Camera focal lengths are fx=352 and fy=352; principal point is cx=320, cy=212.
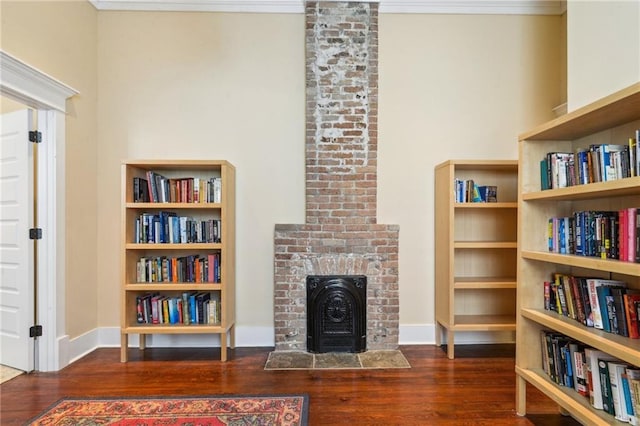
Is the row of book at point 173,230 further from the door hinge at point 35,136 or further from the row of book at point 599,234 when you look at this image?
the row of book at point 599,234

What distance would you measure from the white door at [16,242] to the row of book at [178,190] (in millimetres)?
770

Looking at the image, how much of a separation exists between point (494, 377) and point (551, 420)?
547 millimetres

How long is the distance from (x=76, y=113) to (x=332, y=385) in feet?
10.3

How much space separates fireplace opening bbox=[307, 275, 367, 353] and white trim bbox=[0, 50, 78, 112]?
263 centimetres

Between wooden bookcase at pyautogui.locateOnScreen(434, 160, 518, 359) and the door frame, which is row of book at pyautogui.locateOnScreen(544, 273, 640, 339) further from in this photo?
the door frame

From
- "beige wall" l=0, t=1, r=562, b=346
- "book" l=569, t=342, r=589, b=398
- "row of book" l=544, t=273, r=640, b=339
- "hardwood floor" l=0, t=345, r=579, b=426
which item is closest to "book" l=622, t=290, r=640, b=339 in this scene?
"row of book" l=544, t=273, r=640, b=339

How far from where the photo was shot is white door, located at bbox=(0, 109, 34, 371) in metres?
2.75

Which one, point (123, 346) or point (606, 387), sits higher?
point (606, 387)

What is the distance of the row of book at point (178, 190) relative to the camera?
10.1ft

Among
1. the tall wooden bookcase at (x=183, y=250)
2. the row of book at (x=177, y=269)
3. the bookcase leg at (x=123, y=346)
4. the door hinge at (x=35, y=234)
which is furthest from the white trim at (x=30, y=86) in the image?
the bookcase leg at (x=123, y=346)

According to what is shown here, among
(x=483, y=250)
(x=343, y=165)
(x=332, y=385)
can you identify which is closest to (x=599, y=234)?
(x=483, y=250)

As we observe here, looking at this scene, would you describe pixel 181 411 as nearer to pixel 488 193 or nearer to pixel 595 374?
pixel 595 374

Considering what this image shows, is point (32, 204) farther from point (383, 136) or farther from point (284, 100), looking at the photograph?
point (383, 136)

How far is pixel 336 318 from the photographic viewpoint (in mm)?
3150
